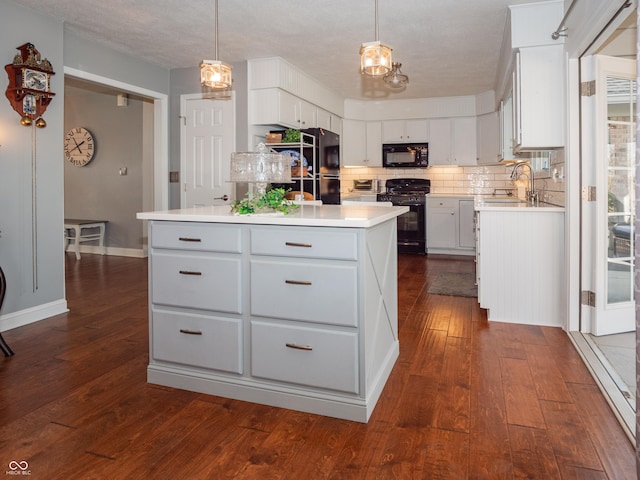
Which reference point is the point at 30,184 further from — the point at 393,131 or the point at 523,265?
the point at 393,131

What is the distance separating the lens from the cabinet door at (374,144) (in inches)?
289

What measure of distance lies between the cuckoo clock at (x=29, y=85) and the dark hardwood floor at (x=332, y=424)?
172cm

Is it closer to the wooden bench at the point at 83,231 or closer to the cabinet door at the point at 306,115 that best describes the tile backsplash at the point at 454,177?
the cabinet door at the point at 306,115

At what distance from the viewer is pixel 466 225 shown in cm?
670

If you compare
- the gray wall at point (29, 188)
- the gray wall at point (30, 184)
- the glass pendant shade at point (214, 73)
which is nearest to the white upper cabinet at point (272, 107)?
the gray wall at point (29, 188)

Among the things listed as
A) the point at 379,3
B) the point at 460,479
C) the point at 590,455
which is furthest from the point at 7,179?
the point at 590,455

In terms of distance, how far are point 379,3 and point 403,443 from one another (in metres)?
3.15

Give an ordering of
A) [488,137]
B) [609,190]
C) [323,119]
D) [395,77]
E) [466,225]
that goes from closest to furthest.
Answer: [609,190] → [395,77] → [323,119] → [488,137] → [466,225]

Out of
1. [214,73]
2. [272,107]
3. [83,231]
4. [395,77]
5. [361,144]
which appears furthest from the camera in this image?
[361,144]

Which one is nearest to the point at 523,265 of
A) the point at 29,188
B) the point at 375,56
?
the point at 375,56

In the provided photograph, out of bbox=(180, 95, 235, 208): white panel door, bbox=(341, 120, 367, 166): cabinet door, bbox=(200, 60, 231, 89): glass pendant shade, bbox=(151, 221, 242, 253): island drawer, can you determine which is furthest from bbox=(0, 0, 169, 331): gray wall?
bbox=(341, 120, 367, 166): cabinet door

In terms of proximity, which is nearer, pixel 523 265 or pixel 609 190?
pixel 609 190

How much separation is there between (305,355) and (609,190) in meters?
2.40

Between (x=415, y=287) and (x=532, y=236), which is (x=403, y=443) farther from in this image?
(x=415, y=287)
